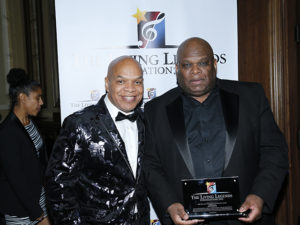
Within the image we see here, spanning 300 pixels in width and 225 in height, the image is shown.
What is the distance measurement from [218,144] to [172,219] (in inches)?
24.4

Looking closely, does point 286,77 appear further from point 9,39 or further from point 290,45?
point 9,39

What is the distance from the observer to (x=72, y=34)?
296 cm

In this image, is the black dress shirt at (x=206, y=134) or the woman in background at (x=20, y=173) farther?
the woman in background at (x=20, y=173)

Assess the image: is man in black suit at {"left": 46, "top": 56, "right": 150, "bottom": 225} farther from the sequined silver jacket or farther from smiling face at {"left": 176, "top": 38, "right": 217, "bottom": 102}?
smiling face at {"left": 176, "top": 38, "right": 217, "bottom": 102}

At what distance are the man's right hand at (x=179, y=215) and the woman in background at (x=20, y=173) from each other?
5.05 ft

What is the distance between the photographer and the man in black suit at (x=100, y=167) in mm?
2068

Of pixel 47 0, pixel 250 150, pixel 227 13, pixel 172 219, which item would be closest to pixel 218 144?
pixel 250 150

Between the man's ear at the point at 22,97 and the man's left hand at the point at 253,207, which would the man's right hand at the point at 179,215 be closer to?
the man's left hand at the point at 253,207

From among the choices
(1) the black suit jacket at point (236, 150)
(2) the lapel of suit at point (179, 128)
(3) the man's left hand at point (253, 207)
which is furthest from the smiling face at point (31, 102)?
(3) the man's left hand at point (253, 207)

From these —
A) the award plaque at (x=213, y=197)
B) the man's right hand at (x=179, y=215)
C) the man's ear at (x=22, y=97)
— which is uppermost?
the man's ear at (x=22, y=97)

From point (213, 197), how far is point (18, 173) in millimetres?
1944

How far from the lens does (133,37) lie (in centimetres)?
304

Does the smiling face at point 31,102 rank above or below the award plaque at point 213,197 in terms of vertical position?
above

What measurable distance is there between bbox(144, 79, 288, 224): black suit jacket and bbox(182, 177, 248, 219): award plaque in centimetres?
21
